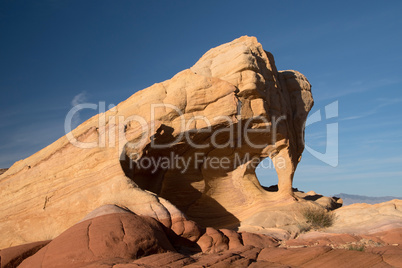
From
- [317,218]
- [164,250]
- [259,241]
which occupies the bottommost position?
[259,241]

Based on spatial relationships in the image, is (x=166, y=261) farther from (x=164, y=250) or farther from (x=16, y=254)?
(x=16, y=254)

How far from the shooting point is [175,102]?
1595 cm

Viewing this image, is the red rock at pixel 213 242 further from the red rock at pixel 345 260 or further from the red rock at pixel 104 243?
the red rock at pixel 345 260

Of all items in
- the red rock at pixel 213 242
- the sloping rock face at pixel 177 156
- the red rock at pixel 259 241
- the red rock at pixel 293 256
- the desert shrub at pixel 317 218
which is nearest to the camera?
the red rock at pixel 293 256

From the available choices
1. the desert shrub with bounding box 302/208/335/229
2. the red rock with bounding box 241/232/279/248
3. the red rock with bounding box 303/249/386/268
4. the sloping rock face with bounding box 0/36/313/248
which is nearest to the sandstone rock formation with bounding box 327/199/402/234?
the desert shrub with bounding box 302/208/335/229

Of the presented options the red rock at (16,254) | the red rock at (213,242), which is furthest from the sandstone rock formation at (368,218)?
the red rock at (16,254)

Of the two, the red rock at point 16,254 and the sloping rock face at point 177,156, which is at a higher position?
the sloping rock face at point 177,156

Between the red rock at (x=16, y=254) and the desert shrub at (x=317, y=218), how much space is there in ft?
37.2

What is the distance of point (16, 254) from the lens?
1091 cm

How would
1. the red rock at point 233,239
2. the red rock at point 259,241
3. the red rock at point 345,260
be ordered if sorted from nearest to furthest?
the red rock at point 345,260
the red rock at point 233,239
the red rock at point 259,241

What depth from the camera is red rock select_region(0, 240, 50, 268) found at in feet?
34.8

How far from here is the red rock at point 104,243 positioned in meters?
9.24

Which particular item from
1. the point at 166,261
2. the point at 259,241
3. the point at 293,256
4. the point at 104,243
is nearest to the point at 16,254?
the point at 104,243

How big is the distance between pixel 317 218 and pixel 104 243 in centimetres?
1087
